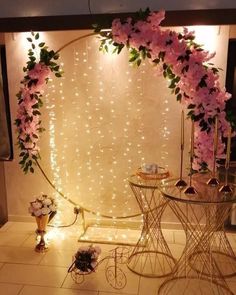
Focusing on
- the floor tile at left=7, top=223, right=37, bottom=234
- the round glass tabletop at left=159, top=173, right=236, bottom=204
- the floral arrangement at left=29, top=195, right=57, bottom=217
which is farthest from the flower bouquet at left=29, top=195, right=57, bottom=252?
the round glass tabletop at left=159, top=173, right=236, bottom=204

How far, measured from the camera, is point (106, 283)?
8.13 ft

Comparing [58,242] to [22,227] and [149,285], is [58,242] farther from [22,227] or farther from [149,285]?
[149,285]

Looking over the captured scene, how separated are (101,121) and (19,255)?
1.41 m

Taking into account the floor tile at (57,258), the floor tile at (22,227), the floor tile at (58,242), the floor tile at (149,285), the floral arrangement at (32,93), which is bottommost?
the floor tile at (149,285)

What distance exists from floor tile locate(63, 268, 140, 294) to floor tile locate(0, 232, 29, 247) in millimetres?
785

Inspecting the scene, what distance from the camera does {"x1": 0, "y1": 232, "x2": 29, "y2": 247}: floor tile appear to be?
3.10m

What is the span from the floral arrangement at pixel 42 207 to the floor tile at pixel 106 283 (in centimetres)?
64

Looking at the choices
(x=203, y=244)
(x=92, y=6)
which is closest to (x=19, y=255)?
(x=203, y=244)

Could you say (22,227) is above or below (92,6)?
below

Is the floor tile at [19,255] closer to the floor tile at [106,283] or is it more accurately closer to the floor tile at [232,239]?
the floor tile at [106,283]

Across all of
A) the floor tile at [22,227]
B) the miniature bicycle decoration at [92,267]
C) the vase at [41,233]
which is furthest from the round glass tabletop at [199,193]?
the floor tile at [22,227]

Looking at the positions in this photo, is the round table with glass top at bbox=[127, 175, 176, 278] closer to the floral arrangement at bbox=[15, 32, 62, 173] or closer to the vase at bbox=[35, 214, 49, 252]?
the vase at bbox=[35, 214, 49, 252]

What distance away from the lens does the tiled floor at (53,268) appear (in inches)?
94.5

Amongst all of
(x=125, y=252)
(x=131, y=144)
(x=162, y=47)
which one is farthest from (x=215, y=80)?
(x=125, y=252)
